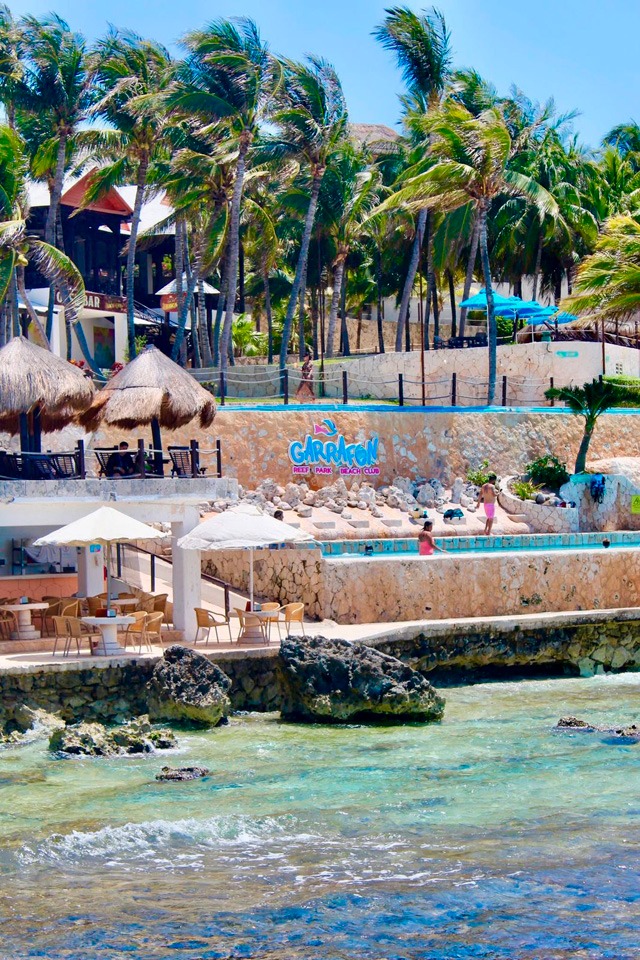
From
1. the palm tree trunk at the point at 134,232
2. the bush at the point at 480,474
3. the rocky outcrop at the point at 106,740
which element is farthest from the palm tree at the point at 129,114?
the rocky outcrop at the point at 106,740

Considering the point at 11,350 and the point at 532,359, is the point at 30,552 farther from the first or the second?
the point at 532,359

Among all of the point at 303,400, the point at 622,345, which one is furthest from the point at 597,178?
the point at 303,400

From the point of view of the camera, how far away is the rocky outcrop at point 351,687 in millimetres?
20688

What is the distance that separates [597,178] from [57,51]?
20699 mm

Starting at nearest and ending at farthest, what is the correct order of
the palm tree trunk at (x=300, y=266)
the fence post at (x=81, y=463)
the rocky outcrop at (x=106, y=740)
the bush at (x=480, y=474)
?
the rocky outcrop at (x=106, y=740) → the fence post at (x=81, y=463) → the bush at (x=480, y=474) → the palm tree trunk at (x=300, y=266)

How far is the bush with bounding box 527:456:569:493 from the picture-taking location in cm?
3503

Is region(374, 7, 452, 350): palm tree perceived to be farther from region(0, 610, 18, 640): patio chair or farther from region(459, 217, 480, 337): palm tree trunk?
region(0, 610, 18, 640): patio chair

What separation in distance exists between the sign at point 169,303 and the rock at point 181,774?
113 ft

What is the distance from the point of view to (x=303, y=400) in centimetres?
3709

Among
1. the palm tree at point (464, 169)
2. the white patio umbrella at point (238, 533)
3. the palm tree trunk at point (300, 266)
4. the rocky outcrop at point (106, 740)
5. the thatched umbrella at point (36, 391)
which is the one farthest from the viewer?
the palm tree trunk at point (300, 266)

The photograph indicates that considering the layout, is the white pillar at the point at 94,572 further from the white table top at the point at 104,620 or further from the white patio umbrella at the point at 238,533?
the white table top at the point at 104,620

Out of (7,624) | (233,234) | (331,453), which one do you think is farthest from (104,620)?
(233,234)

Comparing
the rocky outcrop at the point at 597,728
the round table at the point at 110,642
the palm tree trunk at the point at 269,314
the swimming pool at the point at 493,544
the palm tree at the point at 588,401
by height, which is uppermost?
the palm tree trunk at the point at 269,314

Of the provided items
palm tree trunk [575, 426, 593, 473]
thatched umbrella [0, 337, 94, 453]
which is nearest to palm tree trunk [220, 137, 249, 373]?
palm tree trunk [575, 426, 593, 473]
